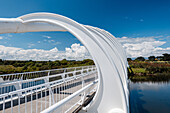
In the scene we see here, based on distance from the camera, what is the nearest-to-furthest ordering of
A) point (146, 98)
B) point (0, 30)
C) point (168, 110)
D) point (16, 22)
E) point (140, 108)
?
point (0, 30) < point (16, 22) < point (168, 110) < point (140, 108) < point (146, 98)

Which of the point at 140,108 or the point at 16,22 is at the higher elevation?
the point at 16,22

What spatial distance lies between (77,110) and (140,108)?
792 centimetres

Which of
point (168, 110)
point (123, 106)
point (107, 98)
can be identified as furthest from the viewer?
point (168, 110)

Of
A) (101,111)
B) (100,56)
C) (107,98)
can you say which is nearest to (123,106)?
(107,98)

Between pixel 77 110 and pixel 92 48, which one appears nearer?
pixel 92 48

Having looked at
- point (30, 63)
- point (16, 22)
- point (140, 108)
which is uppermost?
point (16, 22)

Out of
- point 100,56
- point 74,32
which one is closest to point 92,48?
point 100,56

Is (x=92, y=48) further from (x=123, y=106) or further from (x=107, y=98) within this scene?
(x=123, y=106)

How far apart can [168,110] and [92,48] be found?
31.1 feet

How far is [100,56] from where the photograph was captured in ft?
9.54

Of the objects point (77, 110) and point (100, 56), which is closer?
point (100, 56)

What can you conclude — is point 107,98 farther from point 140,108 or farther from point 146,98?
point 146,98

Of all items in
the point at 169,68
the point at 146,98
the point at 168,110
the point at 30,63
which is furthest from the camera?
the point at 169,68

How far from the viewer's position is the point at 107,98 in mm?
3057
